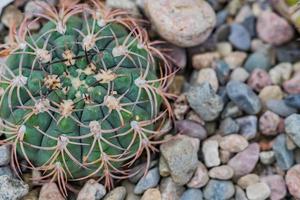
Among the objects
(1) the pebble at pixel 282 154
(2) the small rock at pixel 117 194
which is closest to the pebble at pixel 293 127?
(1) the pebble at pixel 282 154

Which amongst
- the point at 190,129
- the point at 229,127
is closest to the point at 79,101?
the point at 190,129

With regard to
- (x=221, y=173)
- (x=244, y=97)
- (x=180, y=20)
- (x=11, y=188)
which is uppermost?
(x=180, y=20)

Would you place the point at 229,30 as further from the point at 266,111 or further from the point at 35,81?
the point at 35,81

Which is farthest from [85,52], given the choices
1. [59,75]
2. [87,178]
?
[87,178]

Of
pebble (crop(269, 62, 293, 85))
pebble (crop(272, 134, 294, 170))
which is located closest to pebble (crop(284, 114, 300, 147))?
pebble (crop(272, 134, 294, 170))

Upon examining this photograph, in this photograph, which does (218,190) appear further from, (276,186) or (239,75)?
(239,75)

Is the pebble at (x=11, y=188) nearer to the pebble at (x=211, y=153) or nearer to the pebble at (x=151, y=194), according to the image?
the pebble at (x=151, y=194)
